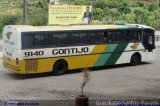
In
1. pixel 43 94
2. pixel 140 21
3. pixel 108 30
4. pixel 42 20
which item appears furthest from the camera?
pixel 140 21

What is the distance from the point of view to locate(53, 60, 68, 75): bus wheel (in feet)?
72.8

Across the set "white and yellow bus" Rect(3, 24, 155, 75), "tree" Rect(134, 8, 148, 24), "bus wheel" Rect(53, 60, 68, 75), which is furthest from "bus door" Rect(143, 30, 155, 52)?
"tree" Rect(134, 8, 148, 24)

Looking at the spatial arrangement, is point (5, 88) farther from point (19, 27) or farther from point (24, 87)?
point (19, 27)

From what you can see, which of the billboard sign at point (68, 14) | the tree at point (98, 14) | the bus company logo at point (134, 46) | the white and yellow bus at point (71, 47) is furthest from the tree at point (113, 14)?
the bus company logo at point (134, 46)

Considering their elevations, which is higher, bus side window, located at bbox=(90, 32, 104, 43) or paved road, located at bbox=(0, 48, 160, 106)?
bus side window, located at bbox=(90, 32, 104, 43)

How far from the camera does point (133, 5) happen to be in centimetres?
5969

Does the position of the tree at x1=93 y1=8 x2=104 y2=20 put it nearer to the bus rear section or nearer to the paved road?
the paved road

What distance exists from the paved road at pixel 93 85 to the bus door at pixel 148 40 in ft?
5.53

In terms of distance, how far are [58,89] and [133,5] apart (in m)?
42.0

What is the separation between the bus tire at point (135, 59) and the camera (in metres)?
25.4

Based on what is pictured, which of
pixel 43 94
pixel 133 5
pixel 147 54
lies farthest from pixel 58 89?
pixel 133 5

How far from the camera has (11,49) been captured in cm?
2122

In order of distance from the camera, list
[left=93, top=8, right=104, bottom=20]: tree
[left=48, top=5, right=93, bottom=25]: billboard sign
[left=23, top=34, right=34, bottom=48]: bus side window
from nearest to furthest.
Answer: [left=23, top=34, right=34, bottom=48]: bus side window < [left=48, top=5, right=93, bottom=25]: billboard sign < [left=93, top=8, right=104, bottom=20]: tree

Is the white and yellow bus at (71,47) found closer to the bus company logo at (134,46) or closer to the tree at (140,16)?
the bus company logo at (134,46)
